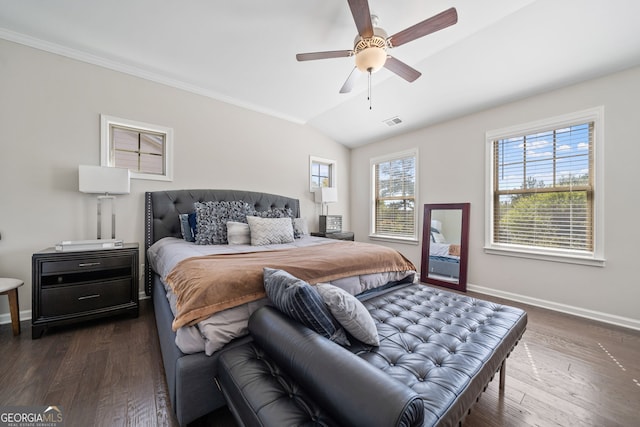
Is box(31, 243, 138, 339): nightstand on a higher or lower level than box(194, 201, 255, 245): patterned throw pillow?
lower

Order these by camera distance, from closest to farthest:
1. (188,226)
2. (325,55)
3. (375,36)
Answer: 1. (375,36)
2. (325,55)
3. (188,226)

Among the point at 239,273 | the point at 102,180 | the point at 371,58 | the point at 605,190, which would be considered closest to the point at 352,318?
the point at 239,273

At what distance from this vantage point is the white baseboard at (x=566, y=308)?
238 cm

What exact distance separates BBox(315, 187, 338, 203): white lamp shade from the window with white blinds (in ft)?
3.11

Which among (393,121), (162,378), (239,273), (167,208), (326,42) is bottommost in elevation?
(162,378)

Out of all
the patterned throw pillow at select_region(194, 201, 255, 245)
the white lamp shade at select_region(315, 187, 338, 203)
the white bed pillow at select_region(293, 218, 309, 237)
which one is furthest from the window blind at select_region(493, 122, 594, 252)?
the patterned throw pillow at select_region(194, 201, 255, 245)

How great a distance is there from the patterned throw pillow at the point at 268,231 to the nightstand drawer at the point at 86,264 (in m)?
1.27

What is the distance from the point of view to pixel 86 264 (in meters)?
2.30

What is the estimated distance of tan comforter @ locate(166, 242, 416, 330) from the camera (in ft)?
4.18

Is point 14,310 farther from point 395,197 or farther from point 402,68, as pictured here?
point 395,197

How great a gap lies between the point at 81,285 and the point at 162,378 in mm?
1417

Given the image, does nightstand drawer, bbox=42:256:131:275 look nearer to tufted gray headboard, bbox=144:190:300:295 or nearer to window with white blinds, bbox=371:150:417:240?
tufted gray headboard, bbox=144:190:300:295

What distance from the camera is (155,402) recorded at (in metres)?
1.43

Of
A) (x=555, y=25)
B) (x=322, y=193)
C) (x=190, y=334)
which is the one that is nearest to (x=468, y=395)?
(x=190, y=334)
